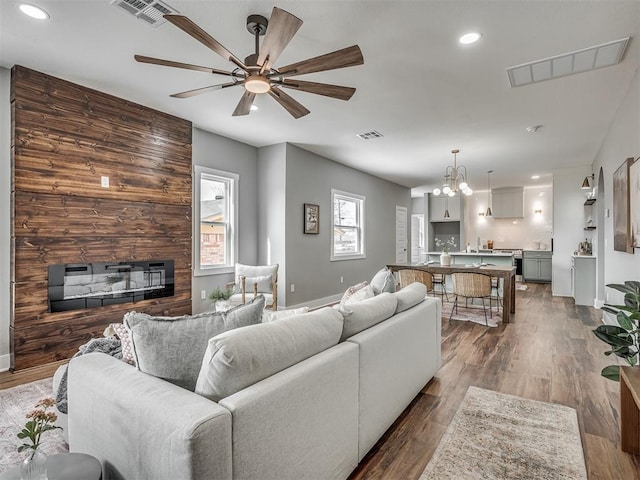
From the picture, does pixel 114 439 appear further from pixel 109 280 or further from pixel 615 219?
pixel 615 219

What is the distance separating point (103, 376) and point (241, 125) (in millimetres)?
3940

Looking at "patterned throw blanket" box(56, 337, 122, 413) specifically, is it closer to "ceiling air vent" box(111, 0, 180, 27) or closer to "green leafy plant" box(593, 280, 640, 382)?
"ceiling air vent" box(111, 0, 180, 27)

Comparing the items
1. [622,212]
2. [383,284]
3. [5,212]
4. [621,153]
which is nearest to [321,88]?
[383,284]

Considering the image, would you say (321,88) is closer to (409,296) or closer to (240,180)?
(409,296)

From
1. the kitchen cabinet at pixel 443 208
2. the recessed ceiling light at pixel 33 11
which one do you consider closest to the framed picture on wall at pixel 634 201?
the recessed ceiling light at pixel 33 11

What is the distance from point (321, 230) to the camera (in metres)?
6.28

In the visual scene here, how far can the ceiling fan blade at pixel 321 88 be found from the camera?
2527 millimetres

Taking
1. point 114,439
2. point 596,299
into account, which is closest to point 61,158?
point 114,439

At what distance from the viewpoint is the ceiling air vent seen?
225 cm

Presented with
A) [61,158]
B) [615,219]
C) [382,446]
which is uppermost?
[61,158]

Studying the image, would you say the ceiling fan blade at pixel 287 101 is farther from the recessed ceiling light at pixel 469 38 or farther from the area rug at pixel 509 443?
the area rug at pixel 509 443

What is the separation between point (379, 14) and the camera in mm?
2359

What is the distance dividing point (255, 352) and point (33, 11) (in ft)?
9.48

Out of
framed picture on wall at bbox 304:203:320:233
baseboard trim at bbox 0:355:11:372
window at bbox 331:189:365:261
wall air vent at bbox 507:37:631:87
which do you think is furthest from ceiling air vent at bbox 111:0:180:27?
window at bbox 331:189:365:261
